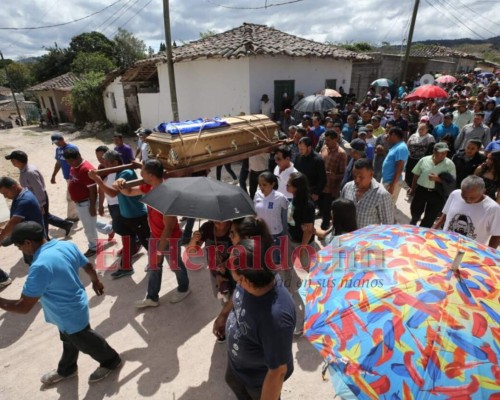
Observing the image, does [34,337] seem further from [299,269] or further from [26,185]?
[299,269]

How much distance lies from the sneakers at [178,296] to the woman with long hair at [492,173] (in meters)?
4.10

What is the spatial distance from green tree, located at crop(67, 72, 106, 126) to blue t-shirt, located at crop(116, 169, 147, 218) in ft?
63.9

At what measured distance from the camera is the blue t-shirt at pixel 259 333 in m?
1.65

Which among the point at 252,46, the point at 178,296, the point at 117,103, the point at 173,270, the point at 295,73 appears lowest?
the point at 178,296

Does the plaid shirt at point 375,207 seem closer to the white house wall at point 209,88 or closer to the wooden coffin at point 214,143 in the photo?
the wooden coffin at point 214,143

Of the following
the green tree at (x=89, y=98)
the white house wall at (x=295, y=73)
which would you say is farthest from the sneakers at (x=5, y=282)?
the green tree at (x=89, y=98)

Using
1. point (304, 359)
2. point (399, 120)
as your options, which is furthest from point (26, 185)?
point (399, 120)

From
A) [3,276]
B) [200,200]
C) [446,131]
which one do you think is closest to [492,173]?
[446,131]

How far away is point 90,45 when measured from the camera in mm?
40344

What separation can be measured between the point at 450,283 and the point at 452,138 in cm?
650

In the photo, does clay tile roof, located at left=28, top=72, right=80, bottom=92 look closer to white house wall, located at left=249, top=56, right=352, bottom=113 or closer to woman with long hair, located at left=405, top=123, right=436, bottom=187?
white house wall, located at left=249, top=56, right=352, bottom=113

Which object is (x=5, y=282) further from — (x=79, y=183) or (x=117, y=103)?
(x=117, y=103)

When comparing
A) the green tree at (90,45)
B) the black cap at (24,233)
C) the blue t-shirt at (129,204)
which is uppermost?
the green tree at (90,45)

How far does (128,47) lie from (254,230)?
1819 inches
